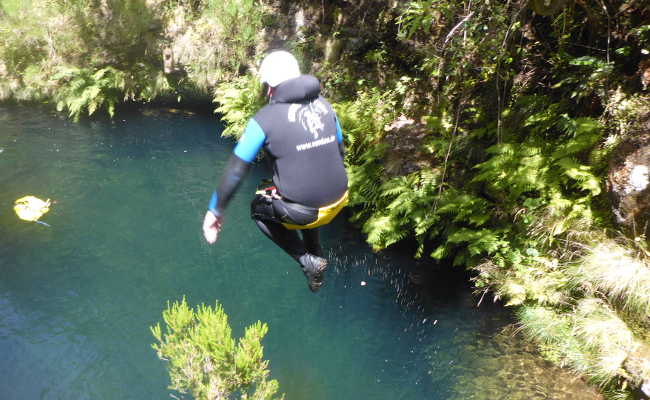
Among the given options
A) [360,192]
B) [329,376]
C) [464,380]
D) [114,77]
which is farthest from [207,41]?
[464,380]

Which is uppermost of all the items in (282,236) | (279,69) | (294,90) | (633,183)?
(279,69)

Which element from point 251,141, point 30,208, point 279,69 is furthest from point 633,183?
point 30,208

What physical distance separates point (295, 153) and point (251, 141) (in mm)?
311

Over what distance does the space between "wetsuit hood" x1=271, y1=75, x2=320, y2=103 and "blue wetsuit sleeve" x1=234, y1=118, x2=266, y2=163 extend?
0.23 metres

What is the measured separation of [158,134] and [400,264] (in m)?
7.13

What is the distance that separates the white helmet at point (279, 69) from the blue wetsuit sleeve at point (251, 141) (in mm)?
326

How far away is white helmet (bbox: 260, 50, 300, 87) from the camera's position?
2770mm

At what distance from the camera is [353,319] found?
528 centimetres

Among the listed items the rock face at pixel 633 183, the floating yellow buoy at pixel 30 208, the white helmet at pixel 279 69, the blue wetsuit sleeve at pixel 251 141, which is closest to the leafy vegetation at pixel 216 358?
the blue wetsuit sleeve at pixel 251 141

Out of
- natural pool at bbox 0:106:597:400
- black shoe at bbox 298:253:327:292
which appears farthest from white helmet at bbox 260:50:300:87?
natural pool at bbox 0:106:597:400

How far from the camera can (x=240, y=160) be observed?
9.23 feet

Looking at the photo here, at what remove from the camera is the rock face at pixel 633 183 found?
418cm

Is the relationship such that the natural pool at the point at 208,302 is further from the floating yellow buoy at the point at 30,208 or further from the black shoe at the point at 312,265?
the black shoe at the point at 312,265

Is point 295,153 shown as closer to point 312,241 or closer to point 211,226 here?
point 211,226
